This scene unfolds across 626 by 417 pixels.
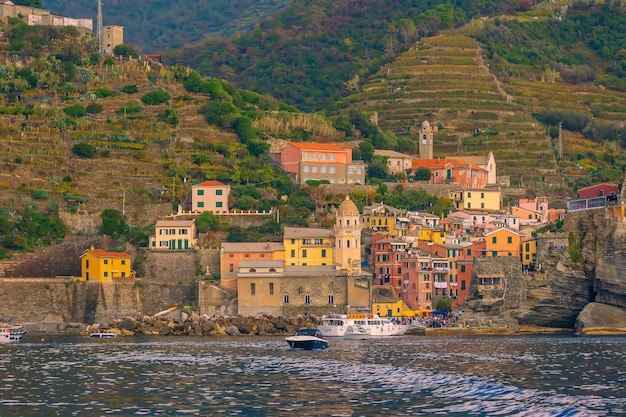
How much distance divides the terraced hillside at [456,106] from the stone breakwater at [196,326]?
3897 centimetres

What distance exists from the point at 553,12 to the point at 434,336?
89234 mm

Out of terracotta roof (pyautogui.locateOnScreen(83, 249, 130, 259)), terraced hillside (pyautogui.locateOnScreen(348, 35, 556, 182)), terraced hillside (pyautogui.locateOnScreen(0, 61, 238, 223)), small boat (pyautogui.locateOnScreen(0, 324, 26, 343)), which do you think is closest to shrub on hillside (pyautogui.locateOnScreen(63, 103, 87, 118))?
terraced hillside (pyautogui.locateOnScreen(0, 61, 238, 223))

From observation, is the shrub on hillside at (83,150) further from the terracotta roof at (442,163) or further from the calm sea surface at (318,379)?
the calm sea surface at (318,379)

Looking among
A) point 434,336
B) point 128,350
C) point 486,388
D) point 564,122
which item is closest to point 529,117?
point 564,122

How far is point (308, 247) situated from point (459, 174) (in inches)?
924

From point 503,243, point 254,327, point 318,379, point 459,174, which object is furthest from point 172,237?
point 318,379

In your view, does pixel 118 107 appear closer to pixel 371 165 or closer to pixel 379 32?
pixel 371 165

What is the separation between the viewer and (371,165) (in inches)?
4761

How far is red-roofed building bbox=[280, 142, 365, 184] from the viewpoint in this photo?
114500 mm

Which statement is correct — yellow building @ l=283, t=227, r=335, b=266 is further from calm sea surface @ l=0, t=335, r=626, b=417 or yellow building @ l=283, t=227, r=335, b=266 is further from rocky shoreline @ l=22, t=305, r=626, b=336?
calm sea surface @ l=0, t=335, r=626, b=417

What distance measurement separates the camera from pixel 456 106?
453 ft

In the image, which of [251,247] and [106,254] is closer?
[106,254]

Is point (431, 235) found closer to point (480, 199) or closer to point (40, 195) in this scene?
point (480, 199)

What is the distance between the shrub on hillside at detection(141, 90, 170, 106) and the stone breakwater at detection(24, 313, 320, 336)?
29447 millimetres
